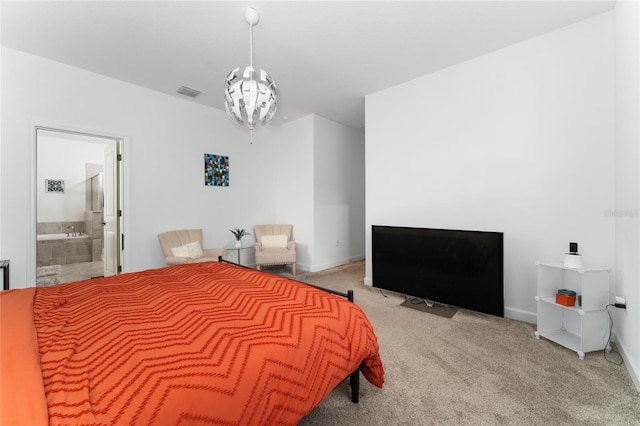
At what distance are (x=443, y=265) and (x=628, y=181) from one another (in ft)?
5.23

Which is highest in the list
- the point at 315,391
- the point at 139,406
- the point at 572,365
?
the point at 139,406

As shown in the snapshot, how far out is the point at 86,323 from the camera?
1258mm

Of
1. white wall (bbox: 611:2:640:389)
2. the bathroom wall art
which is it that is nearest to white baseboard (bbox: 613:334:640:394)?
white wall (bbox: 611:2:640:389)

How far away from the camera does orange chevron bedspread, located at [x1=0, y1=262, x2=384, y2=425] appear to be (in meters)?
0.80

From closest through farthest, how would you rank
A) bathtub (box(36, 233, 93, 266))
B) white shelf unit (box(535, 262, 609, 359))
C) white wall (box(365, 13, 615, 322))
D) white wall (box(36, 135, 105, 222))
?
white shelf unit (box(535, 262, 609, 359)), white wall (box(365, 13, 615, 322)), bathtub (box(36, 233, 93, 266)), white wall (box(36, 135, 105, 222))

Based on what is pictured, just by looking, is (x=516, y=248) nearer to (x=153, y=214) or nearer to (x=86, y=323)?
(x=86, y=323)

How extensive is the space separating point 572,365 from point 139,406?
2.78 m

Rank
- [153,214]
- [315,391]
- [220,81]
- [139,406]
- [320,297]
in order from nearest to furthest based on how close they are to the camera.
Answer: [139,406] < [315,391] < [320,297] < [220,81] < [153,214]

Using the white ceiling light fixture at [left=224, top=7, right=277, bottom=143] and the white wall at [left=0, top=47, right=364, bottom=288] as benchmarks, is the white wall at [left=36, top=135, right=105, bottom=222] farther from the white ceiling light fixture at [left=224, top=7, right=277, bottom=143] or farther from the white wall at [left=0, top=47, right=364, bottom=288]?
the white ceiling light fixture at [left=224, top=7, right=277, bottom=143]

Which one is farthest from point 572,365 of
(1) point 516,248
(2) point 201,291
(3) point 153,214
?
(3) point 153,214

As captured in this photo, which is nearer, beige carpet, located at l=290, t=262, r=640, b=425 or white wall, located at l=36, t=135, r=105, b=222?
beige carpet, located at l=290, t=262, r=640, b=425

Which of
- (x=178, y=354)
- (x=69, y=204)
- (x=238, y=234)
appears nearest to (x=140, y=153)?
(x=238, y=234)

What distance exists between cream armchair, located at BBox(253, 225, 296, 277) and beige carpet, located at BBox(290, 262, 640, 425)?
232 cm

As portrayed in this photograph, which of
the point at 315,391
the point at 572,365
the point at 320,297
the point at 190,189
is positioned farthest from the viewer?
the point at 190,189
